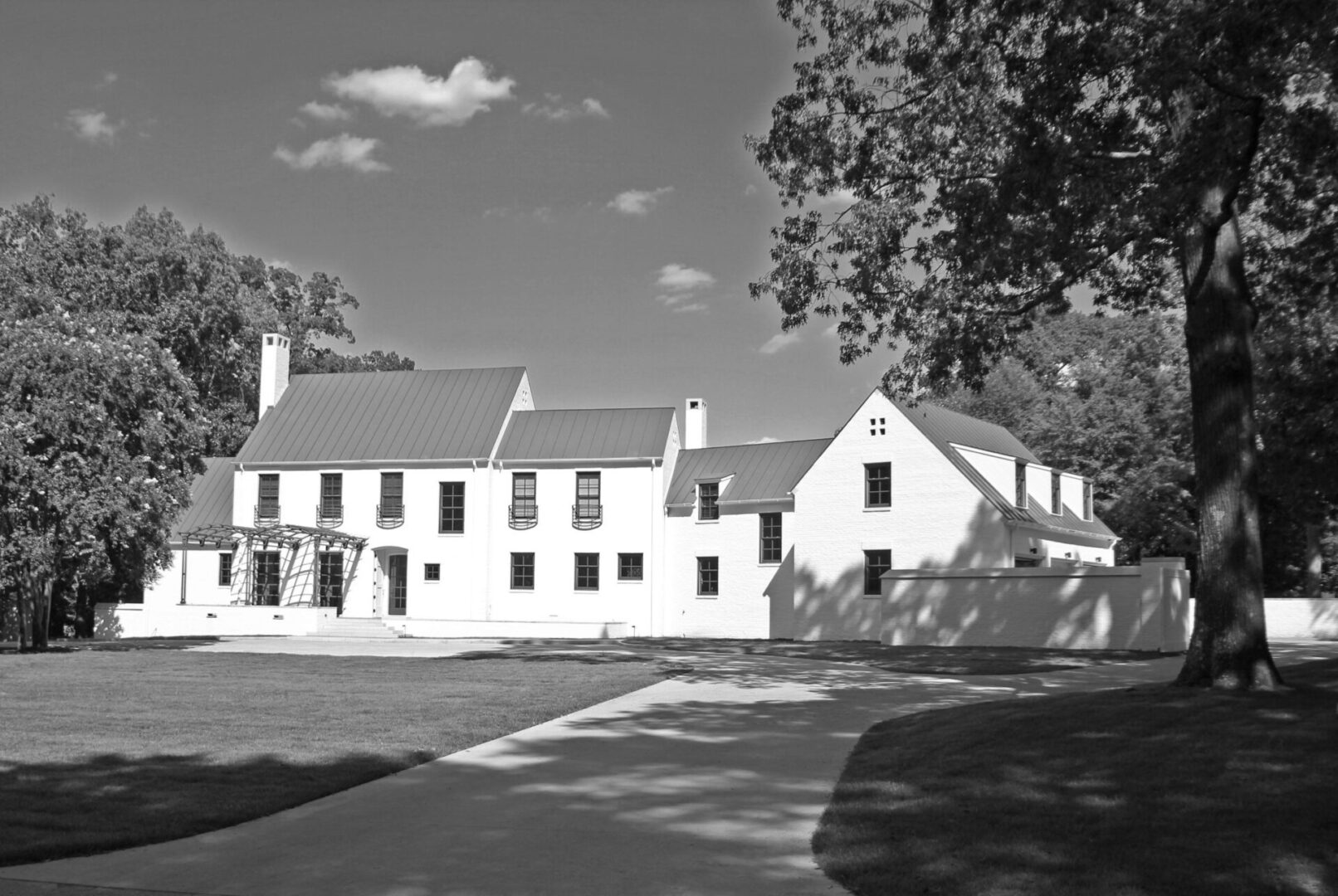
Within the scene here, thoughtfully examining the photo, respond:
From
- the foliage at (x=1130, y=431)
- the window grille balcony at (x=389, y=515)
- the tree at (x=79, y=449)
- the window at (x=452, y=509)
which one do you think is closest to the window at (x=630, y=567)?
the window at (x=452, y=509)

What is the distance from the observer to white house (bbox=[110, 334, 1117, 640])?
37312mm

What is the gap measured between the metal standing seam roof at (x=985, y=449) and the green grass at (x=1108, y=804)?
22.6 metres

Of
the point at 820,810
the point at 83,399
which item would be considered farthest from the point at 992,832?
the point at 83,399

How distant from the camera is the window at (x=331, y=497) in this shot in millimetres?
43625

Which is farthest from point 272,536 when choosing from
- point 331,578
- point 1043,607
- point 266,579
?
point 1043,607

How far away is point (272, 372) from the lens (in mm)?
47625

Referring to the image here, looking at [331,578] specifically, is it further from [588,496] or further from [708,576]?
[708,576]

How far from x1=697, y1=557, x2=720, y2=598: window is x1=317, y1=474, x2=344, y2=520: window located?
12.6 metres

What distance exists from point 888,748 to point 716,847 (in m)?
3.85

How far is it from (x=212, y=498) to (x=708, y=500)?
735 inches

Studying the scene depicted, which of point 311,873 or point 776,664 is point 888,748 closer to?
point 311,873

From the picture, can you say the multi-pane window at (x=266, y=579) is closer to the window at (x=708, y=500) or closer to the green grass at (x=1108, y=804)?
the window at (x=708, y=500)

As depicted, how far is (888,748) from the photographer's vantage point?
Answer: 11.1m

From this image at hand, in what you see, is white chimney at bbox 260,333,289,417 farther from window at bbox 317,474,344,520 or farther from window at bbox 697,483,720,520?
window at bbox 697,483,720,520
